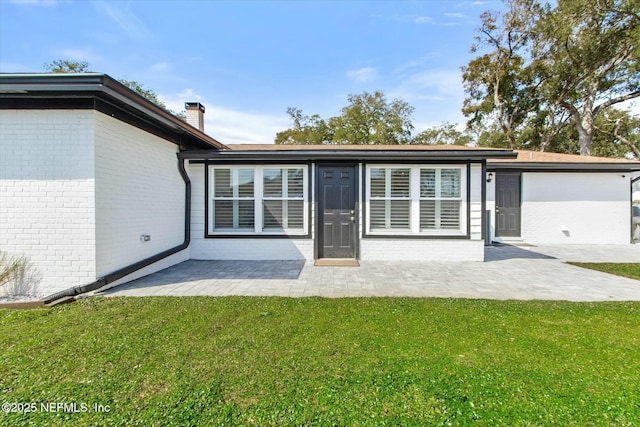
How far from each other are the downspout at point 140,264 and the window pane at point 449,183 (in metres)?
5.77

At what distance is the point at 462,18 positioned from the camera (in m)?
11.6

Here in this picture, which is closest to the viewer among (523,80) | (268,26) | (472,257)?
(472,257)

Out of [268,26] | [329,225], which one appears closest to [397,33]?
[268,26]

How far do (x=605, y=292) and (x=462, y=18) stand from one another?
465 inches

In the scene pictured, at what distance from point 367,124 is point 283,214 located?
19.3 meters

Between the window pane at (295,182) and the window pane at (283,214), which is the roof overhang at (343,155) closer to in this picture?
the window pane at (295,182)

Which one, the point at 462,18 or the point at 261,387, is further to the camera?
the point at 462,18

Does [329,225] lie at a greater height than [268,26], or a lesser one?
lesser

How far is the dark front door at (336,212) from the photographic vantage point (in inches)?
256

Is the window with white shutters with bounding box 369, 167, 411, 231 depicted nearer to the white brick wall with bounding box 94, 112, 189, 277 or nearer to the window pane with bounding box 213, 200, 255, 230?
the window pane with bounding box 213, 200, 255, 230

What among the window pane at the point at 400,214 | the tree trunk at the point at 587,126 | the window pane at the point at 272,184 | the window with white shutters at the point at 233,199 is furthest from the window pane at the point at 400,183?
the tree trunk at the point at 587,126

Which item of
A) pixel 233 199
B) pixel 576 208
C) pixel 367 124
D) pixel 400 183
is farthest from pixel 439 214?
pixel 367 124

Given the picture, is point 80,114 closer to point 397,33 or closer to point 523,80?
point 397,33

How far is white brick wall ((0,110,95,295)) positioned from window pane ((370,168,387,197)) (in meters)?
5.07
